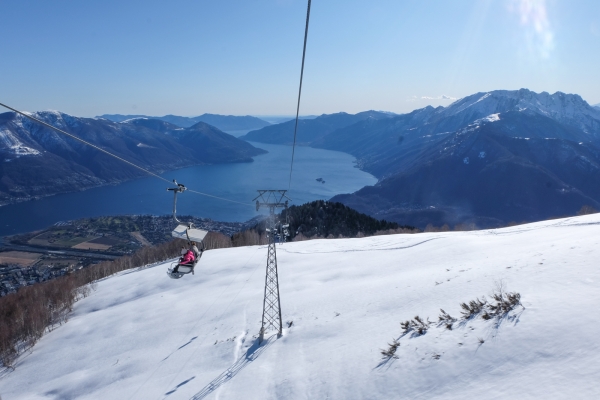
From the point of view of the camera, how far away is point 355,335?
11227mm

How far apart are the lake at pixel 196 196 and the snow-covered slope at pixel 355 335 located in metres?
49.3

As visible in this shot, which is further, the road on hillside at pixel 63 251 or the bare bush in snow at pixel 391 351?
the road on hillside at pixel 63 251

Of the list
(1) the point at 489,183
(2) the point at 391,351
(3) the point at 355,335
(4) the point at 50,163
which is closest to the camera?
(2) the point at 391,351

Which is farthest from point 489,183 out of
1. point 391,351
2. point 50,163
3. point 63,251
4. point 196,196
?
point 50,163

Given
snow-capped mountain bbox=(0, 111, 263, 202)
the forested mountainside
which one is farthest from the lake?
the forested mountainside

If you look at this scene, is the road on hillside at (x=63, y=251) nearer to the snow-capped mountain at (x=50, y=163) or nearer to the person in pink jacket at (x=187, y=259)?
the person in pink jacket at (x=187, y=259)

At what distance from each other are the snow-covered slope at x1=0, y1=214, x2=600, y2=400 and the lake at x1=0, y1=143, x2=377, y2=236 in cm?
4929

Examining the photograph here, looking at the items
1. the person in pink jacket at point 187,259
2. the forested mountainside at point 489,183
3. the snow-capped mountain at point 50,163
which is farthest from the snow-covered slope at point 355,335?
the snow-capped mountain at point 50,163

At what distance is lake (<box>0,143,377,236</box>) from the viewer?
95750 mm

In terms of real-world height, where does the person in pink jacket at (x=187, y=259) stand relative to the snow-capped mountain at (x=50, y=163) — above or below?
below

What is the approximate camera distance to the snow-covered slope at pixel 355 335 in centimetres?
726

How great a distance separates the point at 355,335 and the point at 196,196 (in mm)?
108680

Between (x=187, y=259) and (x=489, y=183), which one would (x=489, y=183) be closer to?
(x=489, y=183)

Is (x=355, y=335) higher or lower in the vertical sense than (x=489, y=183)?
lower
